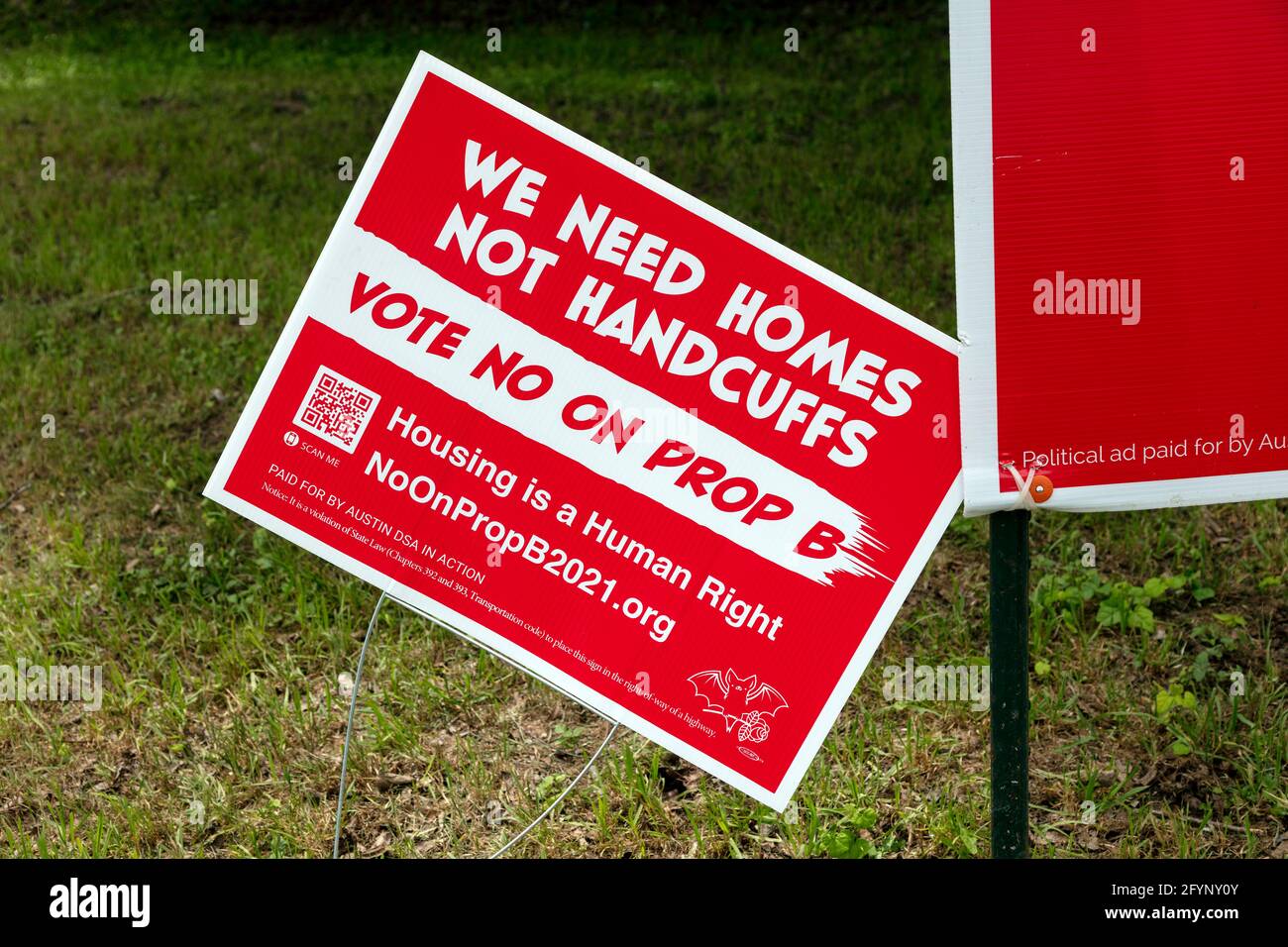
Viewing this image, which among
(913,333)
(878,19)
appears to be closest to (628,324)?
(913,333)

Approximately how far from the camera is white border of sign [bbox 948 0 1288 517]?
191 centimetres

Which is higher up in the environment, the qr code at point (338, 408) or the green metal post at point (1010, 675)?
the qr code at point (338, 408)

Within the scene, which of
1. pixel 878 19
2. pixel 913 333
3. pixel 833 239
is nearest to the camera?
pixel 913 333

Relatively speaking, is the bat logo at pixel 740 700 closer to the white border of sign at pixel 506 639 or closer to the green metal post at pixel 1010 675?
→ the white border of sign at pixel 506 639

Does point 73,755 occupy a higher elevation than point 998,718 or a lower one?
lower

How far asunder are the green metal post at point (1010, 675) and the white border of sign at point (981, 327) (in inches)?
3.0

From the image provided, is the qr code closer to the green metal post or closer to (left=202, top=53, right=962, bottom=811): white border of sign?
(left=202, top=53, right=962, bottom=811): white border of sign

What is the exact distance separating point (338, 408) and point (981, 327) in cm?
113

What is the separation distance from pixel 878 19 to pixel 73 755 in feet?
29.1

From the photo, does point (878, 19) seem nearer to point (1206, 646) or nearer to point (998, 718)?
point (1206, 646)

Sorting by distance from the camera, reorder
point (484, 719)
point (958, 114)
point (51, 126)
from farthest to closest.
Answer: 1. point (51, 126)
2. point (484, 719)
3. point (958, 114)

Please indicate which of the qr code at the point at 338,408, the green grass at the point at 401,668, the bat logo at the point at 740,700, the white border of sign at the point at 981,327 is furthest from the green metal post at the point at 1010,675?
the qr code at the point at 338,408

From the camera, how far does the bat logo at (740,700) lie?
2.16m

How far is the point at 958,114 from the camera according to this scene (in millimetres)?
1909
